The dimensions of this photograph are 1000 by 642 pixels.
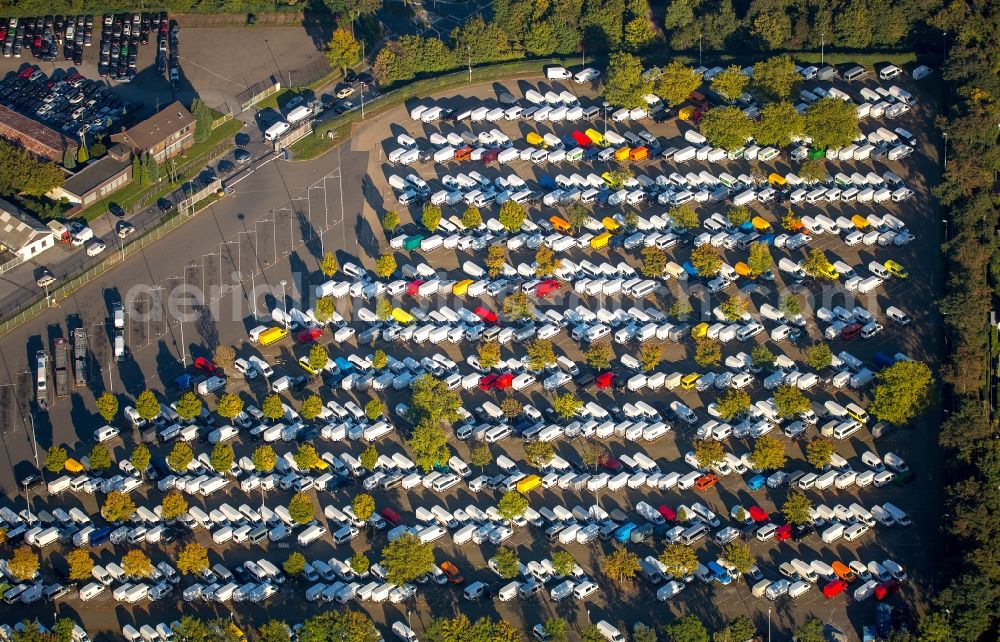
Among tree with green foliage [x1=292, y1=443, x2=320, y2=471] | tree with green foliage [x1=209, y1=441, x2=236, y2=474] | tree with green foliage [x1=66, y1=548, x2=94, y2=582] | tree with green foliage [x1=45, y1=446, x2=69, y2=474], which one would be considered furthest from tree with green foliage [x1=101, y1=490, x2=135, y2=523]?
tree with green foliage [x1=292, y1=443, x2=320, y2=471]

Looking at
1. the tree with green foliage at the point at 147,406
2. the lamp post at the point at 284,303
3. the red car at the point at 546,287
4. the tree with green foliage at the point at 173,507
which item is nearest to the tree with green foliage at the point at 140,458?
the tree with green foliage at the point at 147,406

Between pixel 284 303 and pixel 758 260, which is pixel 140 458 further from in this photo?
pixel 758 260

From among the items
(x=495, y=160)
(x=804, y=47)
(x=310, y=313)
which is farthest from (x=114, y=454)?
(x=804, y=47)

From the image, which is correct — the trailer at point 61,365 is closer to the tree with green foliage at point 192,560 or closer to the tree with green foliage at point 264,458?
the tree with green foliage at point 264,458

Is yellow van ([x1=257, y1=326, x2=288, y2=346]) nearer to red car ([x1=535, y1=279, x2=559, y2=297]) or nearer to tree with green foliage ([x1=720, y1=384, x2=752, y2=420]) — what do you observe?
red car ([x1=535, y1=279, x2=559, y2=297])

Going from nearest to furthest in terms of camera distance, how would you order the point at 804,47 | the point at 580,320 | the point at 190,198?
→ the point at 580,320 → the point at 190,198 → the point at 804,47

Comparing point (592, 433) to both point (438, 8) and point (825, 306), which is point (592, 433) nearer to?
point (825, 306)
